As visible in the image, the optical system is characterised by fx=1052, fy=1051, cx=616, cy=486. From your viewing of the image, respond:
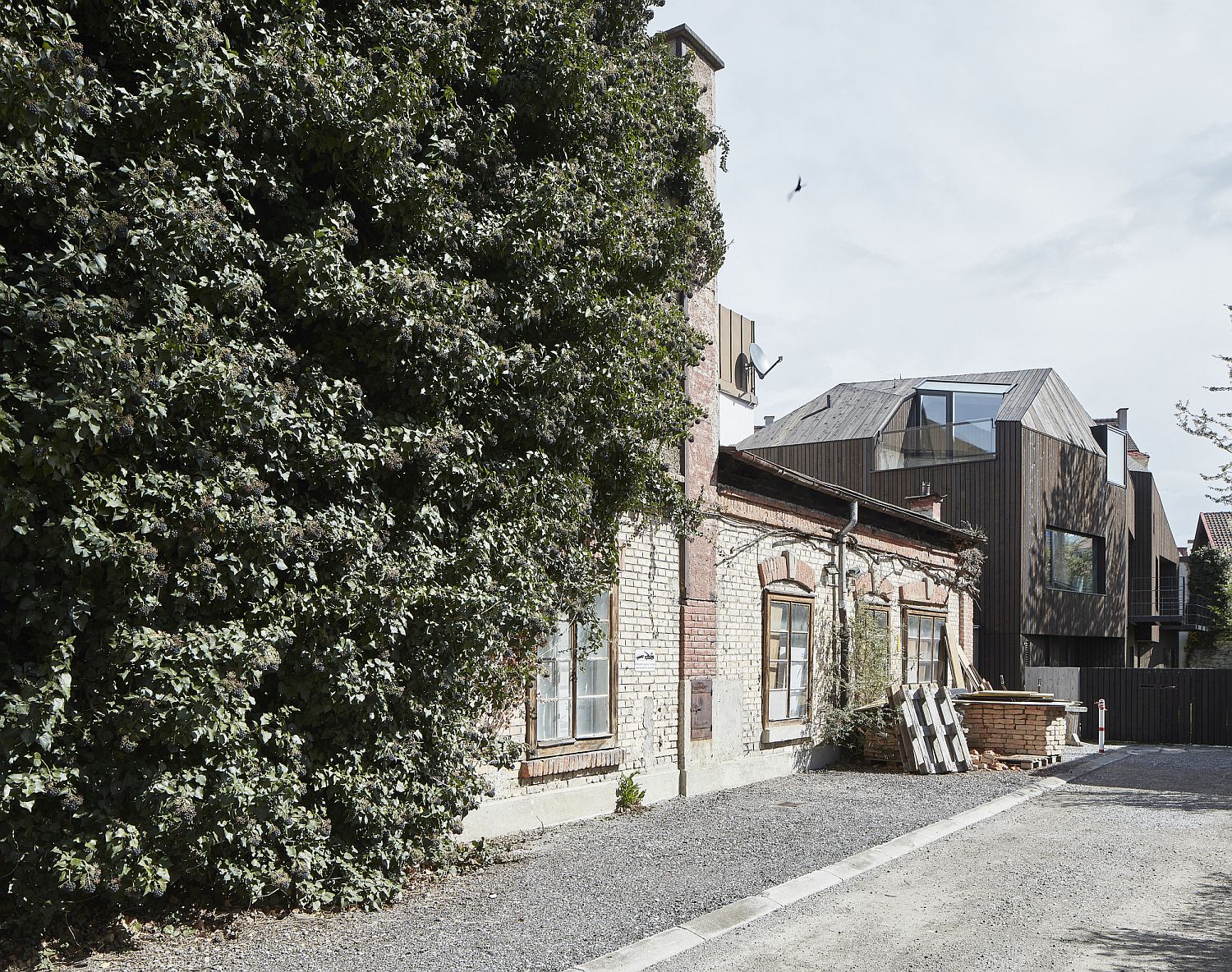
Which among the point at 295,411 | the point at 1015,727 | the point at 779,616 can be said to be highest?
the point at 295,411

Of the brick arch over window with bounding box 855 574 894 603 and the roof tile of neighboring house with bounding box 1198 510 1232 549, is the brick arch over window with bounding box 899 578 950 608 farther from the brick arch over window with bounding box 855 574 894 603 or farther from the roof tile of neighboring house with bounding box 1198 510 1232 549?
the roof tile of neighboring house with bounding box 1198 510 1232 549

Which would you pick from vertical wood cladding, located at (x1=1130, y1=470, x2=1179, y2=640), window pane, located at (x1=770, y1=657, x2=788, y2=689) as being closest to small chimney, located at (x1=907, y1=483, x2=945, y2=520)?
window pane, located at (x1=770, y1=657, x2=788, y2=689)

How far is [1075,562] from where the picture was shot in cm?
2803

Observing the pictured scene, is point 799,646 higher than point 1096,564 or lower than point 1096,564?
lower

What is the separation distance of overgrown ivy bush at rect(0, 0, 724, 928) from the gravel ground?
38cm

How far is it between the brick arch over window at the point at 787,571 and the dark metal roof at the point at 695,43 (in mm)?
6310

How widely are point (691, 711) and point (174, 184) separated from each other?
26.5 ft

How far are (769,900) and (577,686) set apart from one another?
3.34 m

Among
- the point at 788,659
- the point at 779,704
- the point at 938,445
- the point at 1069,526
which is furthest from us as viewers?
the point at 1069,526

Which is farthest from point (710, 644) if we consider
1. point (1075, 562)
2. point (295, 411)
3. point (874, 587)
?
point (1075, 562)

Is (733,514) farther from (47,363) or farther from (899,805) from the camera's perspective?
(47,363)

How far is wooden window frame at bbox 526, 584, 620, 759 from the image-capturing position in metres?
9.45

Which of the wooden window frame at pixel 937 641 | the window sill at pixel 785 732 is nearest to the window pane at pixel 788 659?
the window sill at pixel 785 732

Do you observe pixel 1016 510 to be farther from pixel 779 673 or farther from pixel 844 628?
pixel 779 673
